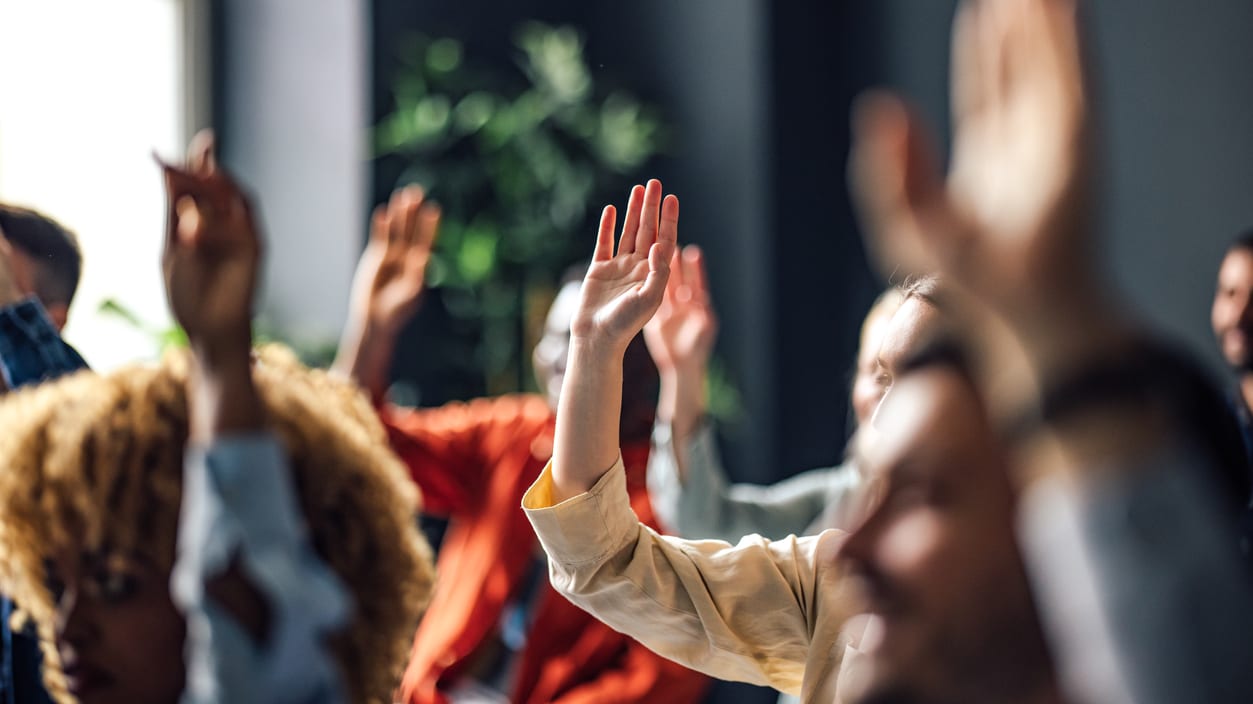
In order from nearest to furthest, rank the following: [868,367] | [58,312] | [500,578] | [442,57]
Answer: [58,312], [868,367], [500,578], [442,57]

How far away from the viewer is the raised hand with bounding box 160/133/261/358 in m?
0.80

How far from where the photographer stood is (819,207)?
12.8ft

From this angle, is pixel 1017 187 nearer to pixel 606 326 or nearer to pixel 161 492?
pixel 606 326

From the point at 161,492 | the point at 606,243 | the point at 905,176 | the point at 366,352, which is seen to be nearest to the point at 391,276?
the point at 366,352

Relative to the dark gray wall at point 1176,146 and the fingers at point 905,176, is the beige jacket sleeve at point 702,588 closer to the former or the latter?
the fingers at point 905,176

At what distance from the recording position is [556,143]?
3.70 metres

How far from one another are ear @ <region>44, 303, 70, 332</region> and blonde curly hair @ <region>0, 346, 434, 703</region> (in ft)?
1.16

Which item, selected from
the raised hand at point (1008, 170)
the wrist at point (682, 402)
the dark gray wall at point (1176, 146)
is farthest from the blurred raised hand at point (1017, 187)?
the dark gray wall at point (1176, 146)

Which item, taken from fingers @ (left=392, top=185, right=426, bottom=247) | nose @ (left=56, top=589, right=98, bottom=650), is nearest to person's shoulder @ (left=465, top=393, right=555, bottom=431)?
fingers @ (left=392, top=185, right=426, bottom=247)

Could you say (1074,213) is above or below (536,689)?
above

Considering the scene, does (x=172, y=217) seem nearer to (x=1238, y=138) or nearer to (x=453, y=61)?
(x=1238, y=138)

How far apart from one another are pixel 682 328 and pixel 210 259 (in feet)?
3.31

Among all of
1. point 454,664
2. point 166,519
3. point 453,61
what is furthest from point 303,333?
point 166,519

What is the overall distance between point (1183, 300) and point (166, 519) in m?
2.58
